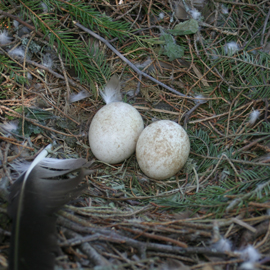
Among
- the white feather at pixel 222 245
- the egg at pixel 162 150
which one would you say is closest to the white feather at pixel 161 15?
the egg at pixel 162 150

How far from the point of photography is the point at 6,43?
1.96 meters

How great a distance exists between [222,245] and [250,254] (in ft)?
0.40

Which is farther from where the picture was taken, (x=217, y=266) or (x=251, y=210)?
(x=251, y=210)

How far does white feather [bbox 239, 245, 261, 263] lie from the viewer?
104 cm

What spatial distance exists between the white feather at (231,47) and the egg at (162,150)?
2.58 ft

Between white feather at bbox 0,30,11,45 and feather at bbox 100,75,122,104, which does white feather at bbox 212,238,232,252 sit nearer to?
feather at bbox 100,75,122,104

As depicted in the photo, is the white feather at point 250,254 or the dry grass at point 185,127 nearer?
the white feather at point 250,254

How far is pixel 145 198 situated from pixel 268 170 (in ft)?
2.61

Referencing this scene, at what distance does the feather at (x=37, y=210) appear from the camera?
1.02m

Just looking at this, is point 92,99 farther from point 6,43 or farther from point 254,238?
point 254,238

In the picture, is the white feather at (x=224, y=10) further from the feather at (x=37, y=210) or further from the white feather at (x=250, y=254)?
the white feather at (x=250, y=254)

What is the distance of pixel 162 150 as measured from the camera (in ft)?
5.79

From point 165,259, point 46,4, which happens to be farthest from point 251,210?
point 46,4

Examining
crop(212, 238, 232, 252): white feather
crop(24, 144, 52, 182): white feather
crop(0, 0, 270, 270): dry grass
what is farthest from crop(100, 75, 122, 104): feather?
crop(212, 238, 232, 252): white feather
